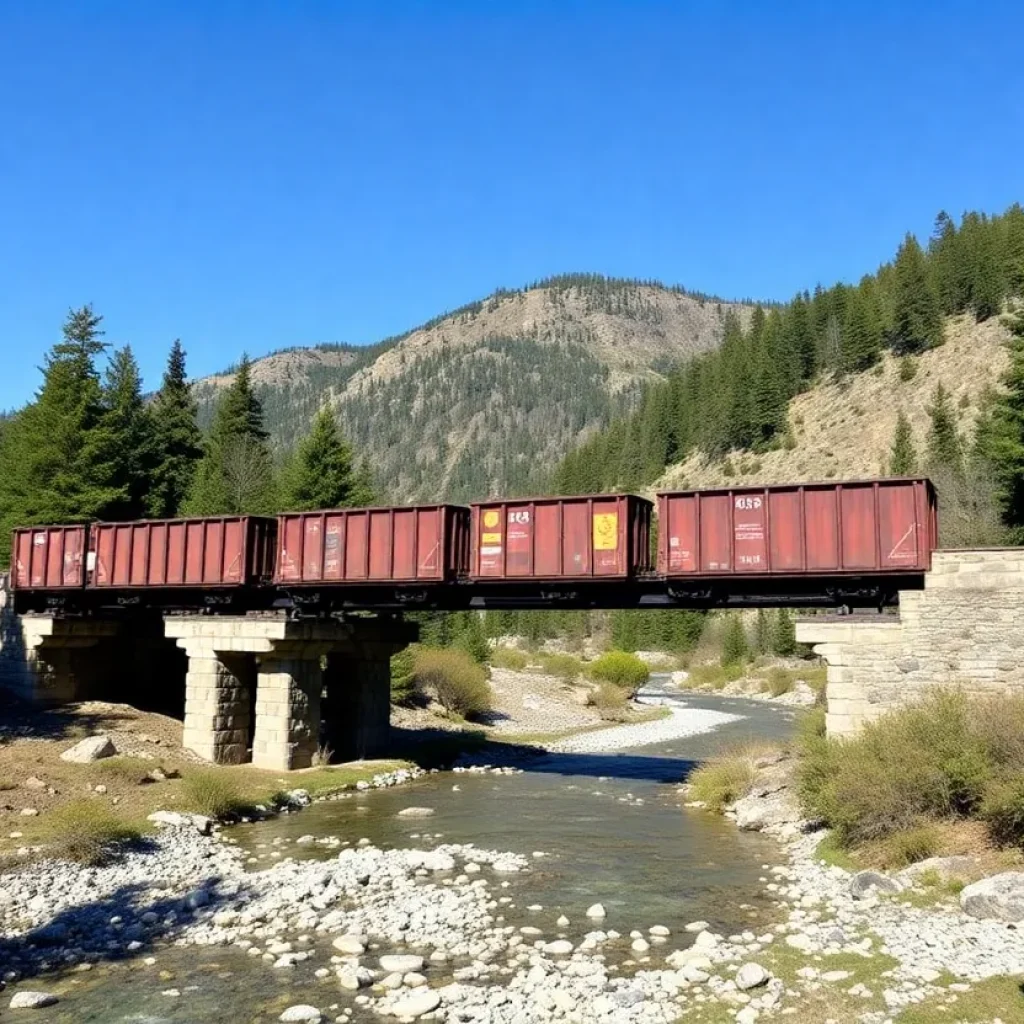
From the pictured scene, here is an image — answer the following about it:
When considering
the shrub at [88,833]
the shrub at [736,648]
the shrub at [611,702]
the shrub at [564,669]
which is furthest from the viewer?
the shrub at [736,648]

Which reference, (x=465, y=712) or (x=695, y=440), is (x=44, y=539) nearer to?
(x=465, y=712)

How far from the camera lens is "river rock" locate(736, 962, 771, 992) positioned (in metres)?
9.59

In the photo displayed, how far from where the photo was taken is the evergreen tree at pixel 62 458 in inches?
1746

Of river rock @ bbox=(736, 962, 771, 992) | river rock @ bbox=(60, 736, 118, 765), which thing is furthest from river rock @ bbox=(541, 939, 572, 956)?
river rock @ bbox=(60, 736, 118, 765)

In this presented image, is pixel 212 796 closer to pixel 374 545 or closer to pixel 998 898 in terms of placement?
pixel 374 545

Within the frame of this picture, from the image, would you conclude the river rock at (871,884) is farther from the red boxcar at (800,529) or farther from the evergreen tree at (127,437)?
the evergreen tree at (127,437)

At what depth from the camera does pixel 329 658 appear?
Answer: 1256 inches

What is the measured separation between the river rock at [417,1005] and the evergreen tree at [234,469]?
41.1 meters

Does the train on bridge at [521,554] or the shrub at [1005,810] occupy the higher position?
the train on bridge at [521,554]

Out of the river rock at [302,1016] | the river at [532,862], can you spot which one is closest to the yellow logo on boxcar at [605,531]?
the river at [532,862]

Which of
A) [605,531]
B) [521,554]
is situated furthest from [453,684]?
[605,531]

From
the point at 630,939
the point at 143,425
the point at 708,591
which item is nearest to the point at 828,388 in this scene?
the point at 143,425

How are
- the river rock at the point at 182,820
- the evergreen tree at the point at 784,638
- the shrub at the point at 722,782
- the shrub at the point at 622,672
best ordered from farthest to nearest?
the evergreen tree at the point at 784,638 → the shrub at the point at 622,672 → the shrub at the point at 722,782 → the river rock at the point at 182,820

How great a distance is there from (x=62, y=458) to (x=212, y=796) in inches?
1233
